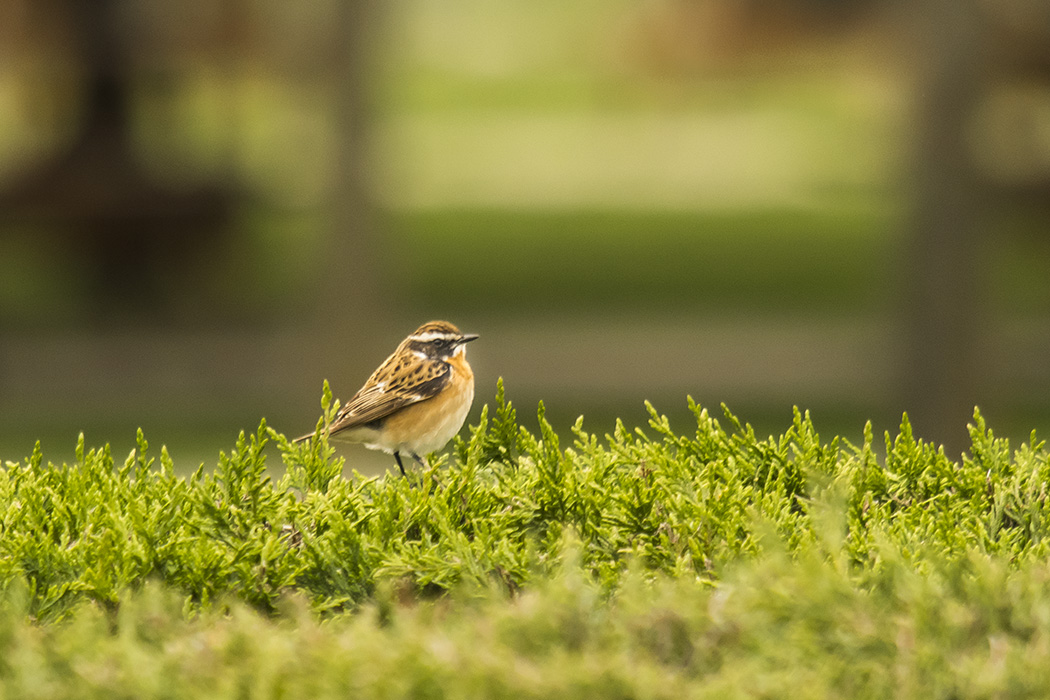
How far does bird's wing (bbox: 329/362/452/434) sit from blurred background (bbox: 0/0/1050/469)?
6.64m

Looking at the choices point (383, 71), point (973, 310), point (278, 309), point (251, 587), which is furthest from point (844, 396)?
point (251, 587)

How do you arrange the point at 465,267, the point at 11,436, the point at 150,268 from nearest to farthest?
1. the point at 11,436
2. the point at 150,268
3. the point at 465,267

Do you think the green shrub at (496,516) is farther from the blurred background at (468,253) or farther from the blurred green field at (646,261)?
the blurred green field at (646,261)

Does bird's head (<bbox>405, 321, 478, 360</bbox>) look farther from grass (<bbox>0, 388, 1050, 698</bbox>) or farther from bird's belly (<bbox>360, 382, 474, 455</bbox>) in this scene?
grass (<bbox>0, 388, 1050, 698</bbox>)

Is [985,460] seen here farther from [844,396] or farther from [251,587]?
[844,396]

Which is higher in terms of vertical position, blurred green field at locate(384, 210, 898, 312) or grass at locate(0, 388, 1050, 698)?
grass at locate(0, 388, 1050, 698)

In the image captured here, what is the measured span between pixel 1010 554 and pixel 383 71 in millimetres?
9318

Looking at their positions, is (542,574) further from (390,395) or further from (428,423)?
(390,395)

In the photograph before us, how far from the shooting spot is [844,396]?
1498 cm

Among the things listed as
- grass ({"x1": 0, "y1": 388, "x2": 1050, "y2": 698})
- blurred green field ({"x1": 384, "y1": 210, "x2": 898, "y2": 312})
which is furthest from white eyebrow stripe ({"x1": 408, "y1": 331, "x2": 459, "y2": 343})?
blurred green field ({"x1": 384, "y1": 210, "x2": 898, "y2": 312})

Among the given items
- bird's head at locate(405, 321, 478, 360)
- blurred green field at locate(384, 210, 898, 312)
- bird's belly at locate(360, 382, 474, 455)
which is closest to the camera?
bird's belly at locate(360, 382, 474, 455)

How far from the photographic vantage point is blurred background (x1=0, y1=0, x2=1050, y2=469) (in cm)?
1083

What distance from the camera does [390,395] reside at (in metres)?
4.21

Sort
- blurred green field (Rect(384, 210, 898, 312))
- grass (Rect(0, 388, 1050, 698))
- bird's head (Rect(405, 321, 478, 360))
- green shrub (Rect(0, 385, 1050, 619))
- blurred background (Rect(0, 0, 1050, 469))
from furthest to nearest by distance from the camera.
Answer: blurred green field (Rect(384, 210, 898, 312)), blurred background (Rect(0, 0, 1050, 469)), bird's head (Rect(405, 321, 478, 360)), green shrub (Rect(0, 385, 1050, 619)), grass (Rect(0, 388, 1050, 698))
